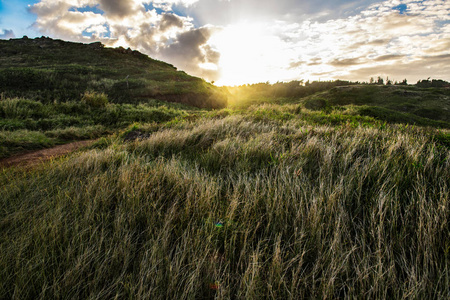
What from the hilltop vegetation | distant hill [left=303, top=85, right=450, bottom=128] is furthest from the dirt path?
distant hill [left=303, top=85, right=450, bottom=128]

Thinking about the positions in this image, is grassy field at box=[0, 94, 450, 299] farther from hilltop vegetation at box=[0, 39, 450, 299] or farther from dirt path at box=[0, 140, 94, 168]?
dirt path at box=[0, 140, 94, 168]

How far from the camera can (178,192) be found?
234 centimetres

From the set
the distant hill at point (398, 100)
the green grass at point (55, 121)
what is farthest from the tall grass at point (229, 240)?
the distant hill at point (398, 100)

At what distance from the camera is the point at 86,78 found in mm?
19844

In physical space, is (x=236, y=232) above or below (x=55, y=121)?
below

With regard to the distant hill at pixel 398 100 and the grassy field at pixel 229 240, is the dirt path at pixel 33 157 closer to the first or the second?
the grassy field at pixel 229 240

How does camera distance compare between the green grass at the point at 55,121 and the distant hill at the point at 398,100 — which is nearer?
the green grass at the point at 55,121

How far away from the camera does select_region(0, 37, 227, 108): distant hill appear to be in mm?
15125

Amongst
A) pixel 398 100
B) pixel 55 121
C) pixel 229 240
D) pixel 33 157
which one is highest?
pixel 398 100

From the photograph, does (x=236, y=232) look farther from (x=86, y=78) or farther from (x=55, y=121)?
(x=86, y=78)

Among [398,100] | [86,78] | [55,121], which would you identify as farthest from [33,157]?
[398,100]

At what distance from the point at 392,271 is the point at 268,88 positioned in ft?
190

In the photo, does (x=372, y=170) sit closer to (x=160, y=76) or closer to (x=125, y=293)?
(x=125, y=293)

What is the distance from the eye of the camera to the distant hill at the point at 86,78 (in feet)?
49.6
